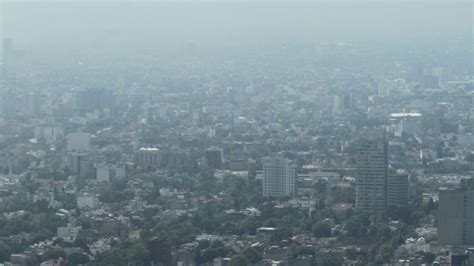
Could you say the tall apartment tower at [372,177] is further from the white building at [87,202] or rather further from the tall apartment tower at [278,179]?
the white building at [87,202]

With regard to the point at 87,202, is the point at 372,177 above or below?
above

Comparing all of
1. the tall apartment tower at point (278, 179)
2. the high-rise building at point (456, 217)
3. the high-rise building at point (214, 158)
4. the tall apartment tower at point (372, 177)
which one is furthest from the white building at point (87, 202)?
the high-rise building at point (456, 217)

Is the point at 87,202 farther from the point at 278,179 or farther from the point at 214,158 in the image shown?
the point at 214,158

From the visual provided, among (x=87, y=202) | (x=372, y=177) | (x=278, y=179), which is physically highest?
(x=372, y=177)

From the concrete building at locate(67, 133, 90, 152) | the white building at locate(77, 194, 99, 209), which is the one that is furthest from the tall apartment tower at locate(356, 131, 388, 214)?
the concrete building at locate(67, 133, 90, 152)

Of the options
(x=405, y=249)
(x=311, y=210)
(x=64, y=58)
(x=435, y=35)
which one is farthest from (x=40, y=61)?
(x=405, y=249)

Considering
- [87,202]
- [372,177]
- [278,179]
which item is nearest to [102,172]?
[278,179]

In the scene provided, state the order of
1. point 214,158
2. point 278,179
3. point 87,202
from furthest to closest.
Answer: point 214,158 → point 278,179 → point 87,202
